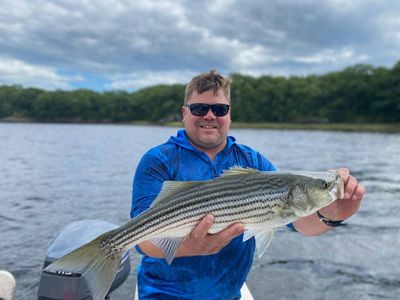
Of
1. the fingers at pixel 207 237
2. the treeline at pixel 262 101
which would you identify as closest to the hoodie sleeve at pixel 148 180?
the fingers at pixel 207 237

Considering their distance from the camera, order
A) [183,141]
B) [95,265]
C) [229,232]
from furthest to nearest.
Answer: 1. [183,141]
2. [229,232]
3. [95,265]

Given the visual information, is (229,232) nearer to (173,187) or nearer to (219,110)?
(173,187)

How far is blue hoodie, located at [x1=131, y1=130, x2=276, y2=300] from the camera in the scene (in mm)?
4289

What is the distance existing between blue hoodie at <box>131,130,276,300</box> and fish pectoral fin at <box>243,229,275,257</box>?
602 mm

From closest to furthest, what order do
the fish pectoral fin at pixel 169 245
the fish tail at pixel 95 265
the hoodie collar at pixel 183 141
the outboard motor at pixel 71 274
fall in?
the fish tail at pixel 95 265 < the fish pectoral fin at pixel 169 245 < the hoodie collar at pixel 183 141 < the outboard motor at pixel 71 274

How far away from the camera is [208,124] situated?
15.0ft

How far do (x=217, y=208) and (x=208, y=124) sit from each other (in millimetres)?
1187

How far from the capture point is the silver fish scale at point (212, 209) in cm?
371

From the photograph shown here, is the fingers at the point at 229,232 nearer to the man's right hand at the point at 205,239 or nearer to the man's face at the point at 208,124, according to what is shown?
the man's right hand at the point at 205,239

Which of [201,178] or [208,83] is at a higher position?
[208,83]

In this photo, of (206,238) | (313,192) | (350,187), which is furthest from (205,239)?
(350,187)

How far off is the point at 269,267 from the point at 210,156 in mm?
5926

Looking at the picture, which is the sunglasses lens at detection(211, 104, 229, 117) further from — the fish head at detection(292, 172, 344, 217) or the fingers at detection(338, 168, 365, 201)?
the fingers at detection(338, 168, 365, 201)

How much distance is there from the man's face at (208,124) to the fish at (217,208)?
855mm
